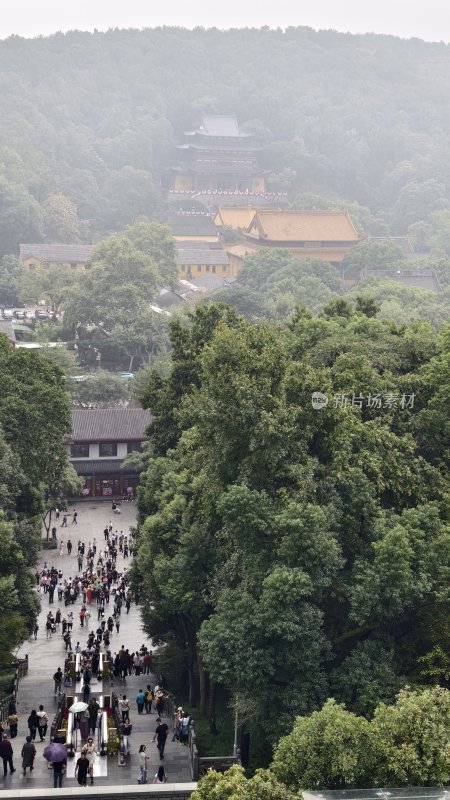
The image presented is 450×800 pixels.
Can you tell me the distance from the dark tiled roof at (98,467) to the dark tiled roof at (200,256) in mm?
51598

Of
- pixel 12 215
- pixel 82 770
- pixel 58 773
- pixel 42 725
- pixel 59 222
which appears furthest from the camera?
pixel 59 222

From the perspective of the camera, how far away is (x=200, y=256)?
101375mm

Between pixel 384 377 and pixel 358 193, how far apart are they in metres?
127

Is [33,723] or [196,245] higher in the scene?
[196,245]

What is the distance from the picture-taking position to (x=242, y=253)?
10500 centimetres

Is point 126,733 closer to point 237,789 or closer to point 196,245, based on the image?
point 237,789

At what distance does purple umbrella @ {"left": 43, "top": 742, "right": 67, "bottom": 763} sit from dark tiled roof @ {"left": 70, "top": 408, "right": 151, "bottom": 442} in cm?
2769

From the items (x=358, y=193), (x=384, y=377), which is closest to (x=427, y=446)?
(x=384, y=377)

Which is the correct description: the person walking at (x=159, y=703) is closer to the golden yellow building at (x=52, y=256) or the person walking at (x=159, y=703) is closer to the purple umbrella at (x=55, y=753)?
the purple umbrella at (x=55, y=753)

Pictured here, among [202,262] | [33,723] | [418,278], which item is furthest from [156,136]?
[33,723]

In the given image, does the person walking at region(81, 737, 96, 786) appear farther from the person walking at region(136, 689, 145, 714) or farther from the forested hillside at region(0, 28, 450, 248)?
the forested hillside at region(0, 28, 450, 248)

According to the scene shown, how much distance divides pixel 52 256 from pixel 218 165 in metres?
50.7

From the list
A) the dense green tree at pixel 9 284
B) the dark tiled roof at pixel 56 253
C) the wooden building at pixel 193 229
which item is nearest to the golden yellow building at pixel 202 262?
the wooden building at pixel 193 229

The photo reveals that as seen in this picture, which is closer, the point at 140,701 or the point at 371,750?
the point at 371,750
